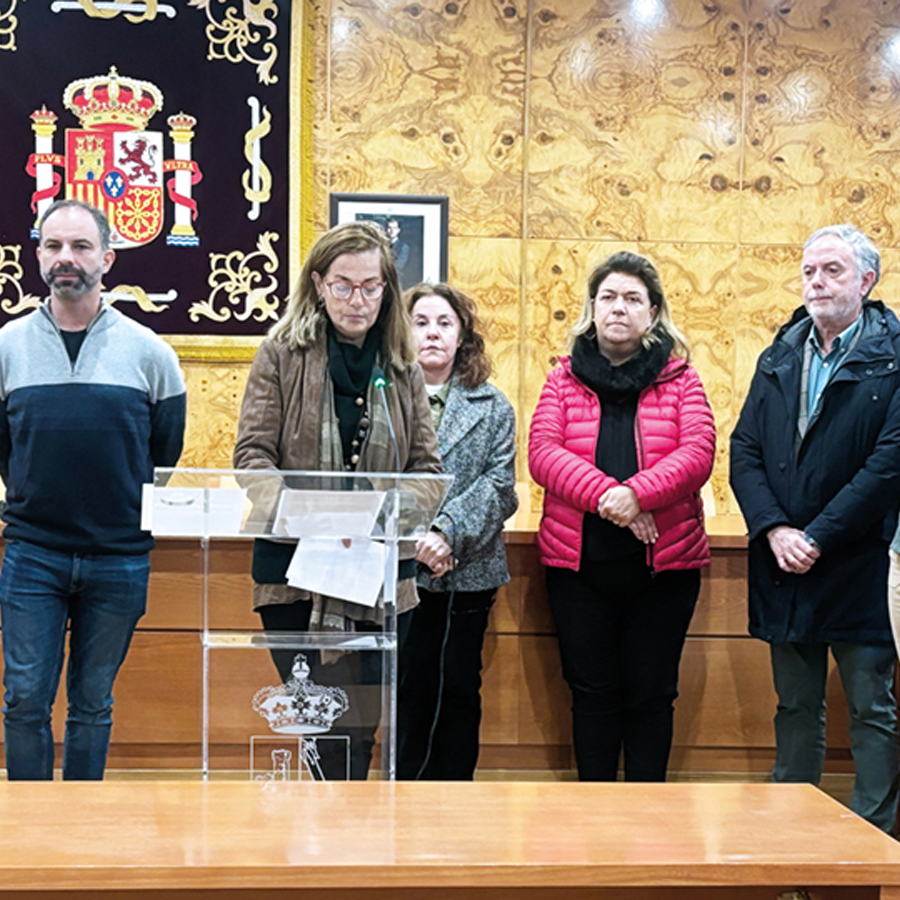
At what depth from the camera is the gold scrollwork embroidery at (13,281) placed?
4.42 metres

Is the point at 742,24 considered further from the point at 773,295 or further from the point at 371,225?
the point at 371,225

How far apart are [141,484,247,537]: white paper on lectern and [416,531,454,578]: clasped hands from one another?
3.93 ft

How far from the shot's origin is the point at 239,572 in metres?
2.09

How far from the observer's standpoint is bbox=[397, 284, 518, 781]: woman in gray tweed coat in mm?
3279

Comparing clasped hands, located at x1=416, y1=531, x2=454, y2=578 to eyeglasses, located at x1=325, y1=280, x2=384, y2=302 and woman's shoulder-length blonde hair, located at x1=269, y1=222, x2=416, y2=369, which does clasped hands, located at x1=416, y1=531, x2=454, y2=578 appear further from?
eyeglasses, located at x1=325, y1=280, x2=384, y2=302

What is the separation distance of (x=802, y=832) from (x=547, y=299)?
3.18 meters

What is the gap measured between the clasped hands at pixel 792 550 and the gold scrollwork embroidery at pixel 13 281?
2.91m

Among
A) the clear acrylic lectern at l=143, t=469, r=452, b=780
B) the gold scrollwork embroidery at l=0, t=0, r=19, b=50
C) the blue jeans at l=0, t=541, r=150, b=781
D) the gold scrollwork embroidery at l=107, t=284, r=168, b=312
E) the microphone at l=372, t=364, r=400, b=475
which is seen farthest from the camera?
the gold scrollwork embroidery at l=107, t=284, r=168, b=312

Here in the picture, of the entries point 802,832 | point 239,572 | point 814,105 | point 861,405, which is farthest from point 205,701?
point 814,105

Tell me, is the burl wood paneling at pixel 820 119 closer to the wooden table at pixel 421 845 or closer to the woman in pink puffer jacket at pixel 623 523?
the woman in pink puffer jacket at pixel 623 523

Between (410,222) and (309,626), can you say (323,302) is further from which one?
(410,222)

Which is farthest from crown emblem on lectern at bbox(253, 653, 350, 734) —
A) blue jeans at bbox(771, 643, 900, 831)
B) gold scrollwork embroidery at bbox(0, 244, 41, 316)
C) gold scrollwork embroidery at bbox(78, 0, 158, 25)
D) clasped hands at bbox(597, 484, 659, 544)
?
gold scrollwork embroidery at bbox(78, 0, 158, 25)

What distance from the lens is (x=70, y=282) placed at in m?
2.72

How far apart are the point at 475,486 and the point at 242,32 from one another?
2252mm
